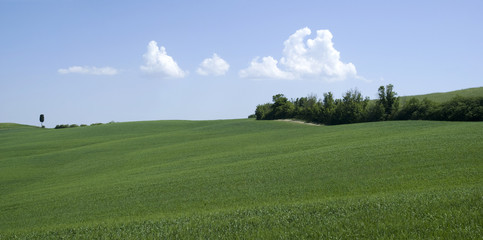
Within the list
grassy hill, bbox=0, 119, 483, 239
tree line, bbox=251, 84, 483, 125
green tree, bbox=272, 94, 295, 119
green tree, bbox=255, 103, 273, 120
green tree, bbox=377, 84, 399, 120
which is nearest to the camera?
grassy hill, bbox=0, 119, 483, 239

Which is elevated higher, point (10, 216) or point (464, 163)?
point (464, 163)

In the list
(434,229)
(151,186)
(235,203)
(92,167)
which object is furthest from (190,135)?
(434,229)

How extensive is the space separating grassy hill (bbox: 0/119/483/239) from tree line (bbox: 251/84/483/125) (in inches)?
379

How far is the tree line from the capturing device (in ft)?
124

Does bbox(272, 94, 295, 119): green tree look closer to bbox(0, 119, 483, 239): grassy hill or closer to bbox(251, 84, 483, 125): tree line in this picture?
bbox(251, 84, 483, 125): tree line

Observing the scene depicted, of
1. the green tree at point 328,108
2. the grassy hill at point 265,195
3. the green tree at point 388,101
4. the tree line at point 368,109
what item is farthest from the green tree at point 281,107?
the grassy hill at point 265,195

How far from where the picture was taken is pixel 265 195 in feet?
44.0

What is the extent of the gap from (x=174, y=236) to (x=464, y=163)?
1209 centimetres

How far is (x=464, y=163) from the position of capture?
14602 mm

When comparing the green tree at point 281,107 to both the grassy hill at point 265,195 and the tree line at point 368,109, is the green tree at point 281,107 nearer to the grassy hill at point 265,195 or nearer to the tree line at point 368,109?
the tree line at point 368,109

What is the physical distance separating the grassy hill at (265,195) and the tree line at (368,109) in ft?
31.6

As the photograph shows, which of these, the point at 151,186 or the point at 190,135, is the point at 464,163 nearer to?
the point at 151,186

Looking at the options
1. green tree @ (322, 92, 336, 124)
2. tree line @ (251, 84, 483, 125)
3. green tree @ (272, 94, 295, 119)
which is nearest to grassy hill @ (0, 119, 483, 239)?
tree line @ (251, 84, 483, 125)

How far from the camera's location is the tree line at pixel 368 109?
3765cm
